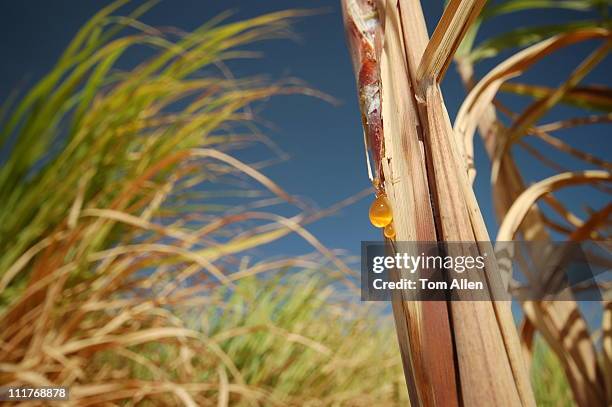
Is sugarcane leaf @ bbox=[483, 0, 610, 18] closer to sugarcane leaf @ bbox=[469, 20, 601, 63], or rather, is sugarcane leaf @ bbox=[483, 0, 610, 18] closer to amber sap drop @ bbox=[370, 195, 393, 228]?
sugarcane leaf @ bbox=[469, 20, 601, 63]

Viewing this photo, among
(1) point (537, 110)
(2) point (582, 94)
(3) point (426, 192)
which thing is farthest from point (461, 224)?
(2) point (582, 94)

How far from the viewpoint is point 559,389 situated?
875 mm

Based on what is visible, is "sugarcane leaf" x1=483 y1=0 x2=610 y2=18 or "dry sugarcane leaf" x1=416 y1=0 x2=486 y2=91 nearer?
"dry sugarcane leaf" x1=416 y1=0 x2=486 y2=91

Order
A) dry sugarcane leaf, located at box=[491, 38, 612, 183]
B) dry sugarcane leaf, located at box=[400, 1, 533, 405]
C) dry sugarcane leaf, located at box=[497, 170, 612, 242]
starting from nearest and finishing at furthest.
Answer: dry sugarcane leaf, located at box=[400, 1, 533, 405], dry sugarcane leaf, located at box=[497, 170, 612, 242], dry sugarcane leaf, located at box=[491, 38, 612, 183]

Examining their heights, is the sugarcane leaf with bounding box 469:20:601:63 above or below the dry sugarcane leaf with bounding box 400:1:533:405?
above

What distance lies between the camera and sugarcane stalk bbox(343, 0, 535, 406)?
94mm

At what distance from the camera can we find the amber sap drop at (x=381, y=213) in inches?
4.8

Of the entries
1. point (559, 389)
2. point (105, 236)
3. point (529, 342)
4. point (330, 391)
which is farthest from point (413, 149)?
point (559, 389)

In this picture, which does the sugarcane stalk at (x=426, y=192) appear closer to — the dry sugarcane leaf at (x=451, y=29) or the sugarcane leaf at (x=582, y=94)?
the dry sugarcane leaf at (x=451, y=29)

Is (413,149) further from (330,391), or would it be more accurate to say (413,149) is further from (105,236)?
(330,391)

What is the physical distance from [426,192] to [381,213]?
0.6 inches

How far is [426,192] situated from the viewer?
0.11 metres

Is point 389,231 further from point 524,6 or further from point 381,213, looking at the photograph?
point 524,6

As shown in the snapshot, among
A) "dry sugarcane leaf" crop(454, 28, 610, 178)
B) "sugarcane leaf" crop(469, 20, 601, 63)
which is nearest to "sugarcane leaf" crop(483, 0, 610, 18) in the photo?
"sugarcane leaf" crop(469, 20, 601, 63)
